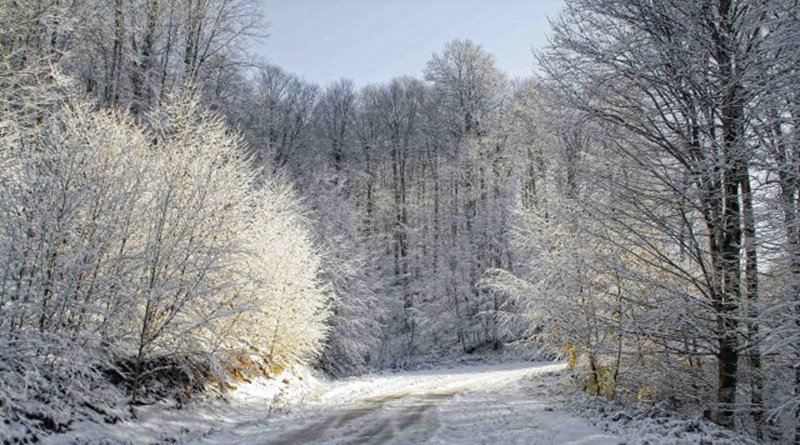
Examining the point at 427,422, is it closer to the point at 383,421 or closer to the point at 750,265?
the point at 383,421

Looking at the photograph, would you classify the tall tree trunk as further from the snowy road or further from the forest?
the snowy road

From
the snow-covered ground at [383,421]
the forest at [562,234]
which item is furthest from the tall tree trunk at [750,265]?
the snow-covered ground at [383,421]

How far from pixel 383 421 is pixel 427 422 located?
0.90 meters

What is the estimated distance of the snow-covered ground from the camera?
27.5 ft

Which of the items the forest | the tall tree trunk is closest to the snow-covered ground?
the forest

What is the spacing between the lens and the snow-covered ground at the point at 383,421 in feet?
27.5

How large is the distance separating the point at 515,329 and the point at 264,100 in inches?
894

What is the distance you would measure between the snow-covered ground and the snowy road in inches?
0.6

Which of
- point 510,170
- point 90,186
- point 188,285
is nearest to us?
point 90,186

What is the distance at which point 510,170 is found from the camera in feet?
106

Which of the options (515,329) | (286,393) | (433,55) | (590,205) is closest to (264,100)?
(433,55)

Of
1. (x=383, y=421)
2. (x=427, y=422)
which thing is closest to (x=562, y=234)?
(x=427, y=422)

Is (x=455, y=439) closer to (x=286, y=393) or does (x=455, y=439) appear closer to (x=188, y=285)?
(x=188, y=285)

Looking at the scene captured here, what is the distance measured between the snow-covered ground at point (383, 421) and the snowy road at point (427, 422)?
0.02m
